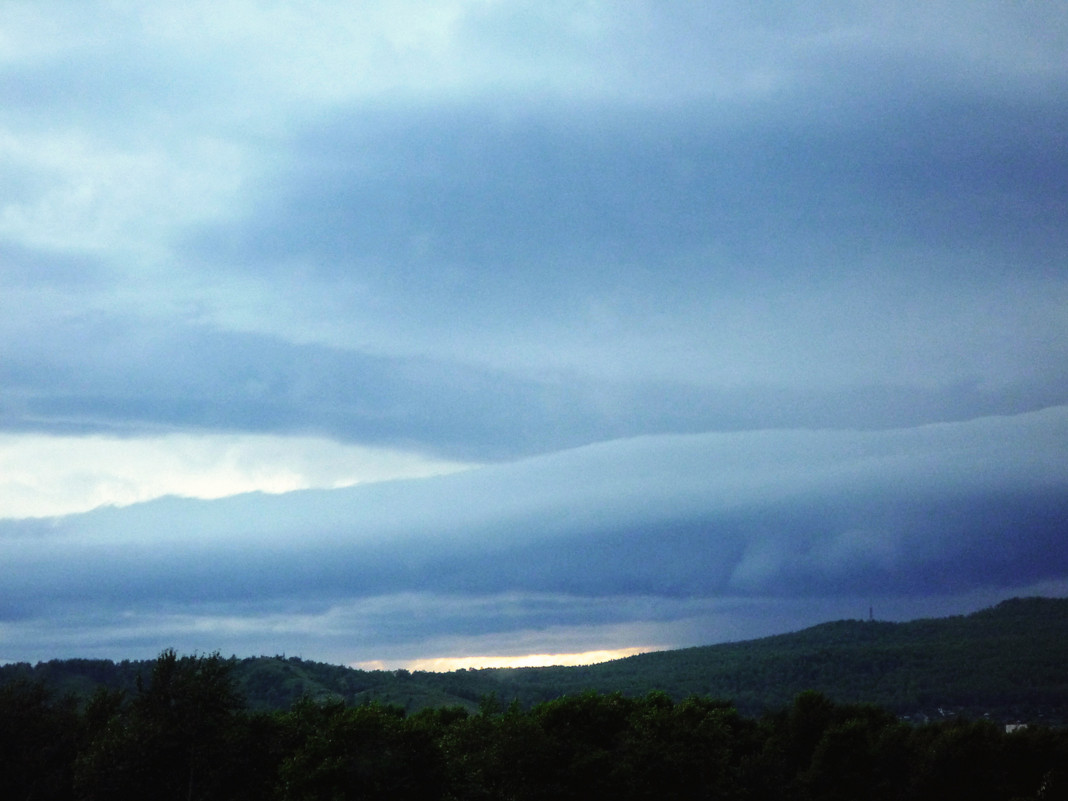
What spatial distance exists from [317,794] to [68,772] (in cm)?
2201

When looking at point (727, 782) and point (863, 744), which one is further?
point (863, 744)

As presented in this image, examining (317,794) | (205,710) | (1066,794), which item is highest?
(205,710)

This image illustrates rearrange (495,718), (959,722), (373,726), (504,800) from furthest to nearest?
(959,722) < (495,718) < (504,800) < (373,726)

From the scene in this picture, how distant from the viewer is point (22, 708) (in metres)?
73.0

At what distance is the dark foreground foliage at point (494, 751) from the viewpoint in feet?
195

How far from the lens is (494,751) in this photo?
7038 centimetres

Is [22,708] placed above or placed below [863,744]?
above

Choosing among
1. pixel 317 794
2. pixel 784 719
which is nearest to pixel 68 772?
pixel 317 794

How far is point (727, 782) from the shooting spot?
242ft

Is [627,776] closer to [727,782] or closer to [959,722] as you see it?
[727,782]

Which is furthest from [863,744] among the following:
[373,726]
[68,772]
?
[68,772]

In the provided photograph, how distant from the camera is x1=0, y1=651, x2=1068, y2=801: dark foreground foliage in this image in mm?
59438

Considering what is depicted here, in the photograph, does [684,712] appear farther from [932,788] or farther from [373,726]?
[373,726]

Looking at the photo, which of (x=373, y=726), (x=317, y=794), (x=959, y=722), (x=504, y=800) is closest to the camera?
(x=317, y=794)
